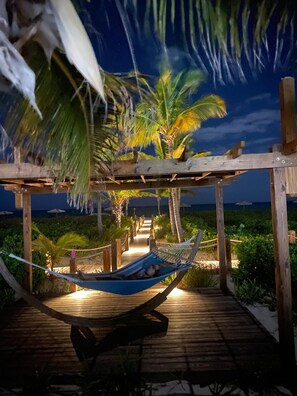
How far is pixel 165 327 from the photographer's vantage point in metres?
3.52

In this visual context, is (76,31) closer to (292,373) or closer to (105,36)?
(105,36)

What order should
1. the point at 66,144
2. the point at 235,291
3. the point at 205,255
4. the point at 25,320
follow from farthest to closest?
the point at 205,255, the point at 235,291, the point at 25,320, the point at 66,144

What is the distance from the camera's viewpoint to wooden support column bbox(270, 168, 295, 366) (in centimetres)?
285

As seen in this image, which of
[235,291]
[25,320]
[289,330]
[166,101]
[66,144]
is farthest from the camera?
[166,101]

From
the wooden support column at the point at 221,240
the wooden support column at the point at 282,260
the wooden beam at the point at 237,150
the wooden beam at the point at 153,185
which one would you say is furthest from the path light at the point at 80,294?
the wooden beam at the point at 237,150

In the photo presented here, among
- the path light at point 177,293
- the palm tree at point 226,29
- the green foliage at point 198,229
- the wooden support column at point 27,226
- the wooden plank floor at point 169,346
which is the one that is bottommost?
the wooden plank floor at point 169,346

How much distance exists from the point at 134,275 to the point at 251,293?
5.97ft

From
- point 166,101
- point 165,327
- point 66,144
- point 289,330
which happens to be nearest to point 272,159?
point 289,330

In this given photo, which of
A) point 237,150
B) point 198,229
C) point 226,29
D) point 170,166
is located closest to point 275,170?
point 237,150

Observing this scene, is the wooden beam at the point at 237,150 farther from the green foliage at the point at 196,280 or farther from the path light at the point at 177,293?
the green foliage at the point at 196,280

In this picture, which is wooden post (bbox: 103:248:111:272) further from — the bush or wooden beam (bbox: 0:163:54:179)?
wooden beam (bbox: 0:163:54:179)

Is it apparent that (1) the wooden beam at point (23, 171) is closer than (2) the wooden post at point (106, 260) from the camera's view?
Yes

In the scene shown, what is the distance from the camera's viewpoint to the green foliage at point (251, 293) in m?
4.38

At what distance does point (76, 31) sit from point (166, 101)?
685cm
